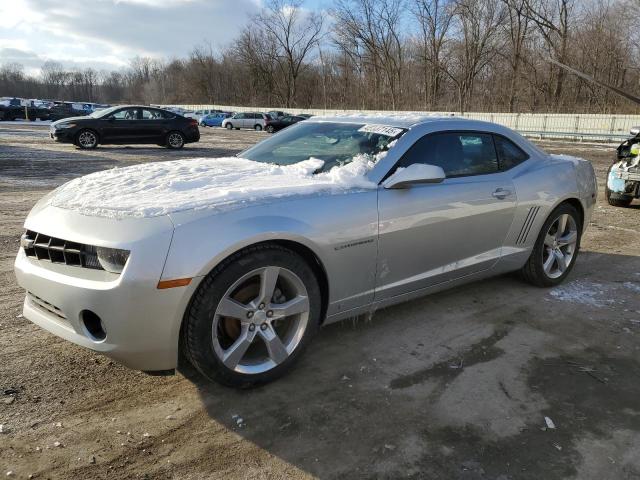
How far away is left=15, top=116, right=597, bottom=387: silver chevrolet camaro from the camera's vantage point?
2451 millimetres

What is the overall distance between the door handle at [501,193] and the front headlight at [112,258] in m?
2.74

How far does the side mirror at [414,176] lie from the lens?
3.24 m

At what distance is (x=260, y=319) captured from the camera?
9.24ft

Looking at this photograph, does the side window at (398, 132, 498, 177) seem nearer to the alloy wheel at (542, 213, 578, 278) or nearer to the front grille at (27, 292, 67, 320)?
the alloy wheel at (542, 213, 578, 278)

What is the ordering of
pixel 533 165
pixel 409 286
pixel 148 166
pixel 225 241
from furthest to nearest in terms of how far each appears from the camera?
pixel 533 165 → pixel 148 166 → pixel 409 286 → pixel 225 241

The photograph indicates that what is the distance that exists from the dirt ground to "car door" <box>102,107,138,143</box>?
46.8 feet

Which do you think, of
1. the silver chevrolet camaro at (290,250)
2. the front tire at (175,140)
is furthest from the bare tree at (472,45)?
the silver chevrolet camaro at (290,250)

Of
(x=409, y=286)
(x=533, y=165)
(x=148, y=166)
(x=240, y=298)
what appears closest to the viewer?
(x=240, y=298)

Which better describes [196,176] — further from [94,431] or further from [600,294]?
[600,294]

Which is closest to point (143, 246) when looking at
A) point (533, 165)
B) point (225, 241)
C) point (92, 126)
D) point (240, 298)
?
point (225, 241)

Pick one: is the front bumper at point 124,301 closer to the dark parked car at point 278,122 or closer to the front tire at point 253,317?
the front tire at point 253,317

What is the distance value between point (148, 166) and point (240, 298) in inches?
64.4

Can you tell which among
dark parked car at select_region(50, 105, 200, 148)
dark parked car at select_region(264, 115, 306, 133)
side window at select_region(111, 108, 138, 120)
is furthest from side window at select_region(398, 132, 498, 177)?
dark parked car at select_region(264, 115, 306, 133)

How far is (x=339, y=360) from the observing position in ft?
10.7
